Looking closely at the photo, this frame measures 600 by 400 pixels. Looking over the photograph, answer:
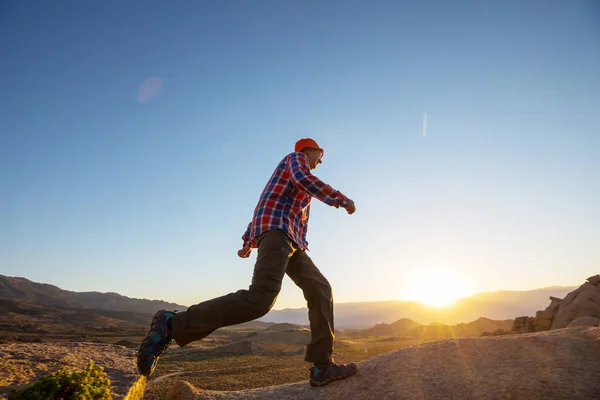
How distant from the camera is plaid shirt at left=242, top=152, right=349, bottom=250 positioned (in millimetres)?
4074

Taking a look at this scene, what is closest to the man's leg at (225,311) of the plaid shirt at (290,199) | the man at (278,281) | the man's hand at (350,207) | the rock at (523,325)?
the man at (278,281)

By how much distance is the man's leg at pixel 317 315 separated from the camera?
4289mm

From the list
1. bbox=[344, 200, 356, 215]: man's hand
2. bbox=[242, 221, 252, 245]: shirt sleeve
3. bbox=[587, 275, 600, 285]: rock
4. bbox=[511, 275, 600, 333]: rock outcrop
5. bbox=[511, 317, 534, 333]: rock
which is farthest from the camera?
bbox=[511, 317, 534, 333]: rock

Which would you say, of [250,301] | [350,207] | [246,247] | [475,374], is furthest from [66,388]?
[475,374]

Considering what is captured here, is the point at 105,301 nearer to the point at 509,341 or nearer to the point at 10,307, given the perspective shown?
the point at 10,307

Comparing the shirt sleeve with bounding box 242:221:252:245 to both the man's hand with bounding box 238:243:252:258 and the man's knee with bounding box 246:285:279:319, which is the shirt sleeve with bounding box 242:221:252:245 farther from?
the man's knee with bounding box 246:285:279:319

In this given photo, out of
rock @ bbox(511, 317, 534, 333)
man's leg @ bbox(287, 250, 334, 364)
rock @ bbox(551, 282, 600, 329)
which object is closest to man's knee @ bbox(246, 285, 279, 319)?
man's leg @ bbox(287, 250, 334, 364)

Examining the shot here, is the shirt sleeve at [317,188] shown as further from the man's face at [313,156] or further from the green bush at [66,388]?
the green bush at [66,388]

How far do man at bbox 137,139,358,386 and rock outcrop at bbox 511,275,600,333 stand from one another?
16.5 meters

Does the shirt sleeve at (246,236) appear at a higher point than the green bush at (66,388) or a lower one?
higher

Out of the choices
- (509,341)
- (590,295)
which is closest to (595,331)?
(509,341)

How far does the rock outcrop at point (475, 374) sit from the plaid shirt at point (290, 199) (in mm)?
1764

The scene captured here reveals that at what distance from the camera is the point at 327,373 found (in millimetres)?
4312

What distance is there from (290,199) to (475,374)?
9.23 feet
